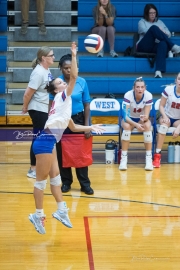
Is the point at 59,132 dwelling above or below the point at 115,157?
above

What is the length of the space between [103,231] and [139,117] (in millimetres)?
3533

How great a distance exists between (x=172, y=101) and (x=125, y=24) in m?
4.54

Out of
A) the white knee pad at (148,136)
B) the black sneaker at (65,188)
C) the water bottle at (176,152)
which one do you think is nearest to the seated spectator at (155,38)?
the water bottle at (176,152)

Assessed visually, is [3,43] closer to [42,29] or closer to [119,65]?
[42,29]

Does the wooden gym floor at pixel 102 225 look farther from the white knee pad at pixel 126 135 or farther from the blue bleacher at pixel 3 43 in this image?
the blue bleacher at pixel 3 43

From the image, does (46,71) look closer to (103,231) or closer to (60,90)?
(60,90)

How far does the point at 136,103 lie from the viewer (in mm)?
9734

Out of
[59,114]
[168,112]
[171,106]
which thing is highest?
[59,114]

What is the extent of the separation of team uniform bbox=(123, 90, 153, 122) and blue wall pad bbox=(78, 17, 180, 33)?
4685mm

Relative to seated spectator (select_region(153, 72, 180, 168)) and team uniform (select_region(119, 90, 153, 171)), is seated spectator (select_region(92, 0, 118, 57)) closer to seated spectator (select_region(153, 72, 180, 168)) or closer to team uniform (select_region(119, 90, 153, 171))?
seated spectator (select_region(153, 72, 180, 168))

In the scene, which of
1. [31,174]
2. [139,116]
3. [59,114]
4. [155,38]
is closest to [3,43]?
[155,38]

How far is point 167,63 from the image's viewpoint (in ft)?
44.1

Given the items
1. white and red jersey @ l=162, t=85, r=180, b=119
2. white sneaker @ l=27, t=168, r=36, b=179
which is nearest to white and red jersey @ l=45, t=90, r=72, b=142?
white sneaker @ l=27, t=168, r=36, b=179

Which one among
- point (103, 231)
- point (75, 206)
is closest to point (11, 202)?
point (75, 206)
